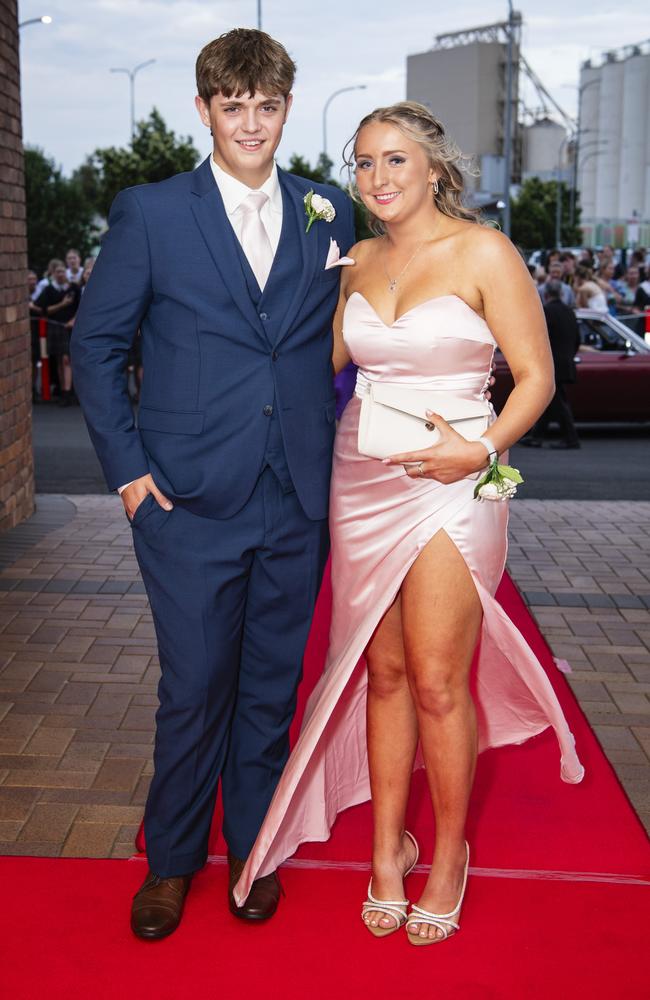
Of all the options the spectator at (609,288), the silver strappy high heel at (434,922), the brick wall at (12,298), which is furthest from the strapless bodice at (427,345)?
the spectator at (609,288)

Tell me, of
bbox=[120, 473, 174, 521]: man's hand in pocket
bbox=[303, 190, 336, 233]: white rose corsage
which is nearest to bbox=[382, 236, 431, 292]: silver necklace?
bbox=[303, 190, 336, 233]: white rose corsage

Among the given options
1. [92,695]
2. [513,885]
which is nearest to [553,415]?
[92,695]

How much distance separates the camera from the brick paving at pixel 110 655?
3809mm

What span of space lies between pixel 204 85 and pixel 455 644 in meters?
1.50

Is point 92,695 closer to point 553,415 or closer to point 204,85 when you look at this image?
point 204,85

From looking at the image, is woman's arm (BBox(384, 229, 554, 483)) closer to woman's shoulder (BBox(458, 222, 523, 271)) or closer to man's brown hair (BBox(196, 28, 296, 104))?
woman's shoulder (BBox(458, 222, 523, 271))

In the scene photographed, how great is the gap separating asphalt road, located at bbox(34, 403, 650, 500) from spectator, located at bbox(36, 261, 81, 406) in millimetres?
1866

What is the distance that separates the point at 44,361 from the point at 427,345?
14.8 m

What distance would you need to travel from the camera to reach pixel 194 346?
2.86 meters

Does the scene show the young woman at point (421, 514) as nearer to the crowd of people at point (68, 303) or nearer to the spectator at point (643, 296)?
the crowd of people at point (68, 303)

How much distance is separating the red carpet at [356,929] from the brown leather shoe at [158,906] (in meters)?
0.04

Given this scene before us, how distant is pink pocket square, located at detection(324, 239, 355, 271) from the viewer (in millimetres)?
3000

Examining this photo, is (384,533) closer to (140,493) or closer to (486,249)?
(140,493)

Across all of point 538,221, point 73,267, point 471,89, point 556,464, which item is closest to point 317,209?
point 556,464
